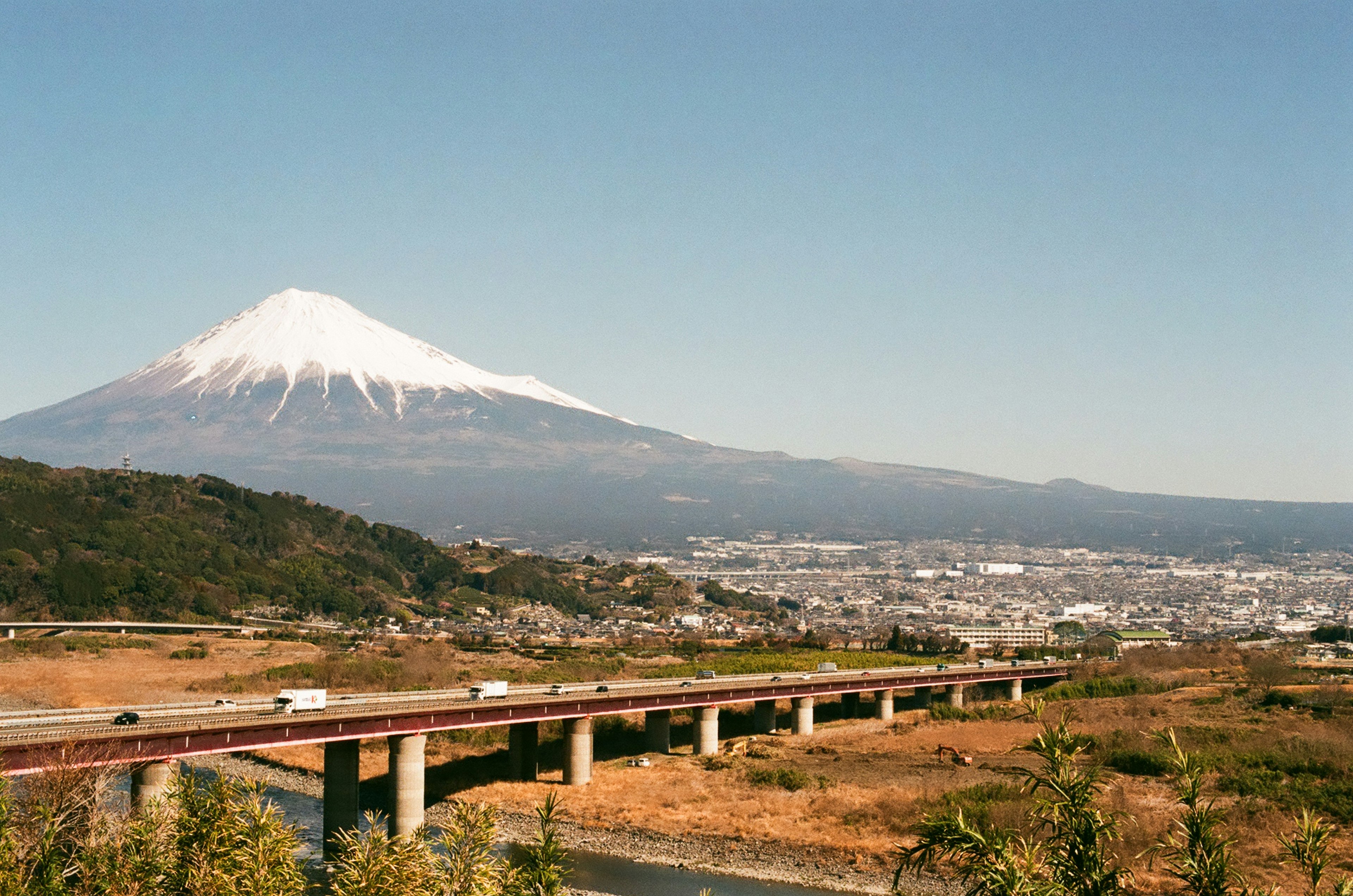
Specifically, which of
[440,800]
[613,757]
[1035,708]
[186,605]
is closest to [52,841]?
[1035,708]

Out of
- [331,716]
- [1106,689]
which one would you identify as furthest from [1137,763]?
[1106,689]

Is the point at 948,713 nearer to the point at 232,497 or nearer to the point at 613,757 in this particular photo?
the point at 613,757

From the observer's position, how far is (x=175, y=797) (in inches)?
1299

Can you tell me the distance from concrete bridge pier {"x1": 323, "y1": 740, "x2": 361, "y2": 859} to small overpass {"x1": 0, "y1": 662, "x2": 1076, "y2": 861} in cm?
4

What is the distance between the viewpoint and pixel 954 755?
6931cm

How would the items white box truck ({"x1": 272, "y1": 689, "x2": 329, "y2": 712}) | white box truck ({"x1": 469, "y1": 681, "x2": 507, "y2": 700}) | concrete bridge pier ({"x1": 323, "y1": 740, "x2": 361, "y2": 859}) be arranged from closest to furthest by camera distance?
concrete bridge pier ({"x1": 323, "y1": 740, "x2": 361, "y2": 859}), white box truck ({"x1": 272, "y1": 689, "x2": 329, "y2": 712}), white box truck ({"x1": 469, "y1": 681, "x2": 507, "y2": 700})

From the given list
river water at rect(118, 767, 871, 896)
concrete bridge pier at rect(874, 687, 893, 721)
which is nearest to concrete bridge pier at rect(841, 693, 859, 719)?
concrete bridge pier at rect(874, 687, 893, 721)

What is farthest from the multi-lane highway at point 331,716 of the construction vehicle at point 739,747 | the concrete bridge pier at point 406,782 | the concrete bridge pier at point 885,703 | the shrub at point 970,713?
the shrub at point 970,713

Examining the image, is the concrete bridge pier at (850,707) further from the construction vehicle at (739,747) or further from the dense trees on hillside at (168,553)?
the dense trees on hillside at (168,553)

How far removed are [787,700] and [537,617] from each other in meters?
85.1

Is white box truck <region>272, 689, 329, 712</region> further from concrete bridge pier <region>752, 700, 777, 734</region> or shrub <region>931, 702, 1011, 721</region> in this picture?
shrub <region>931, 702, 1011, 721</region>

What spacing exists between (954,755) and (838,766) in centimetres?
616

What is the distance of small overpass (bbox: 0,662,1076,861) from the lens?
47.1m

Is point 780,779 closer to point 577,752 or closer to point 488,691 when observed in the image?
point 577,752
